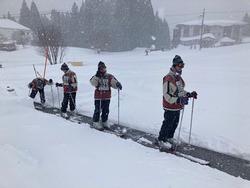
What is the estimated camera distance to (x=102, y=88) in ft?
24.2

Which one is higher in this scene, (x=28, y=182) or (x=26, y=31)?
(x=26, y=31)

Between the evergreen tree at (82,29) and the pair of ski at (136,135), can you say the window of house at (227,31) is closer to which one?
the evergreen tree at (82,29)

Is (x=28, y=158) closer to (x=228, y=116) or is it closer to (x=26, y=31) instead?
(x=228, y=116)

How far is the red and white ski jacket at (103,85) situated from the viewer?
7329 mm

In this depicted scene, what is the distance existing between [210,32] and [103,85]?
52623mm

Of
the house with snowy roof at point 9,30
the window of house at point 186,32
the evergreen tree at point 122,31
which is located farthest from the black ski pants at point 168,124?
the window of house at point 186,32

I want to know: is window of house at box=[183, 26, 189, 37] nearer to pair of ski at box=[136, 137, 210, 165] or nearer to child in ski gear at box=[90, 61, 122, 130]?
child in ski gear at box=[90, 61, 122, 130]

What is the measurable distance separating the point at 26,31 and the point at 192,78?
41.1 meters

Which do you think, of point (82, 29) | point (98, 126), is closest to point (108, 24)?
point (82, 29)

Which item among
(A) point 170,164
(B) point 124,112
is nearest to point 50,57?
(B) point 124,112

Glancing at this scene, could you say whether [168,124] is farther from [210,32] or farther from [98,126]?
[210,32]

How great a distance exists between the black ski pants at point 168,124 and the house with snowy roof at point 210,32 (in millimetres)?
41352

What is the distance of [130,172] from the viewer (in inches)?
184

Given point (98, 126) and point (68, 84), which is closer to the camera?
point (98, 126)
